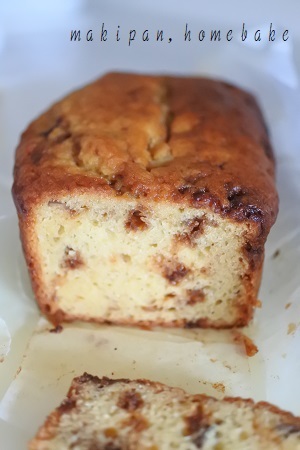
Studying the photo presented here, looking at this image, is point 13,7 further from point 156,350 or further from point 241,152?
point 156,350

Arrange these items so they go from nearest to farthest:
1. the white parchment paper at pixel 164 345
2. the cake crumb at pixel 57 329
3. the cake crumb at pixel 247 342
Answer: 1. the white parchment paper at pixel 164 345
2. the cake crumb at pixel 247 342
3. the cake crumb at pixel 57 329

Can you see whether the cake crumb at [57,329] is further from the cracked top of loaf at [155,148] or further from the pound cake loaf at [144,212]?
the cracked top of loaf at [155,148]

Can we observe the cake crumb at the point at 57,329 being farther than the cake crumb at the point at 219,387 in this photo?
Yes

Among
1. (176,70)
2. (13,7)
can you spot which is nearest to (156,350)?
(176,70)

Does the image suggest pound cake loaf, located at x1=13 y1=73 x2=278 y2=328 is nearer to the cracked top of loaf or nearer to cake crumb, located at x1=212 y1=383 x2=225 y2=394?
the cracked top of loaf

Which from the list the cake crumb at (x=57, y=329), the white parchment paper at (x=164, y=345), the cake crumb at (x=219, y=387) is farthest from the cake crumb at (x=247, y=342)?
the cake crumb at (x=57, y=329)

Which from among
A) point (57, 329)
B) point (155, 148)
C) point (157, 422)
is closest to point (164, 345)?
point (57, 329)

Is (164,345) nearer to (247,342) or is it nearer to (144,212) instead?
(247,342)
